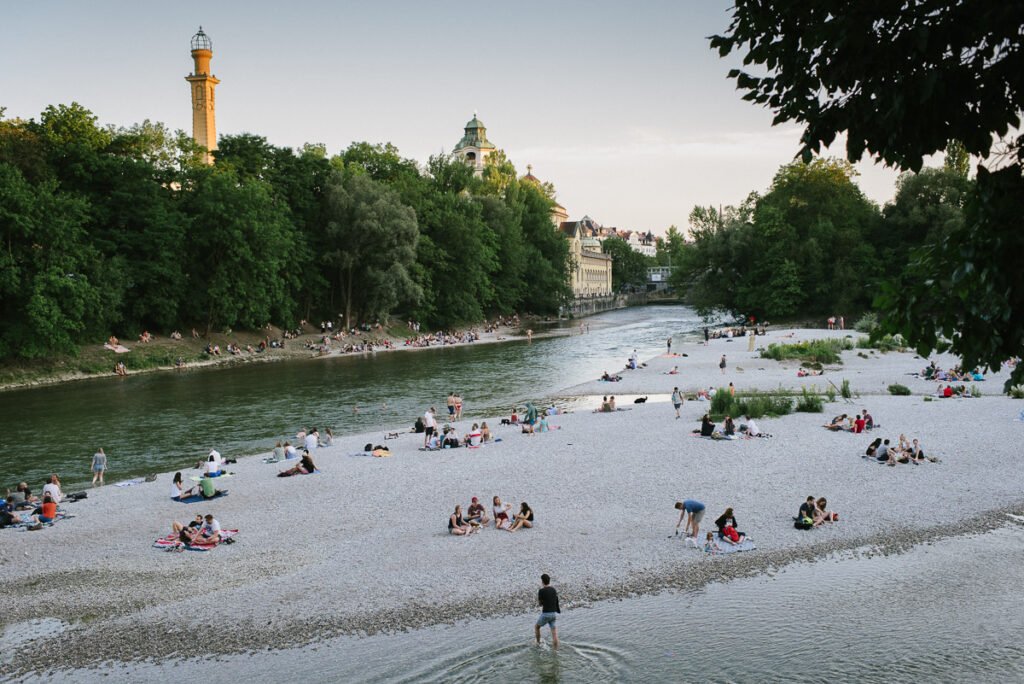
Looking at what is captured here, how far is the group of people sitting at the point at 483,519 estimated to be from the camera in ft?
60.8

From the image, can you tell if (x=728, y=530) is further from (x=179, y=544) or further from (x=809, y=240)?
(x=809, y=240)

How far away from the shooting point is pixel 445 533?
61.1ft

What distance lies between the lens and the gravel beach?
1452 centimetres

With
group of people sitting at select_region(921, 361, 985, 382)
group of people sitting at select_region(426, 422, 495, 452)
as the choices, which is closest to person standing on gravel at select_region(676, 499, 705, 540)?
group of people sitting at select_region(426, 422, 495, 452)

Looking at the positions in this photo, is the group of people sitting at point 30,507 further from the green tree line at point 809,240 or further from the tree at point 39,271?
the green tree line at point 809,240

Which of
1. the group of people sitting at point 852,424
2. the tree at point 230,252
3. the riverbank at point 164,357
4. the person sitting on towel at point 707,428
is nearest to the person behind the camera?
the group of people sitting at point 852,424

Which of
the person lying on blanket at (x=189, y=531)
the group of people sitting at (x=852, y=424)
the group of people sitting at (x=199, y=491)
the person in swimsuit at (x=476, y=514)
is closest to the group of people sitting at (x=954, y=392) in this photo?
the group of people sitting at (x=852, y=424)

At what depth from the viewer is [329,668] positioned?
12625 mm

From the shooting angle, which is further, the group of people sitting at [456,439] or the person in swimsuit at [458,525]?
the group of people sitting at [456,439]

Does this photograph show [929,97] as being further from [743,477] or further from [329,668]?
[743,477]

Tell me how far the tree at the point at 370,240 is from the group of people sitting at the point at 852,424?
5089cm

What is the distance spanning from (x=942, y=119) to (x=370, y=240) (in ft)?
229

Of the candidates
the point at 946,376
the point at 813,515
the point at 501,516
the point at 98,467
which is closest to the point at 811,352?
the point at 946,376

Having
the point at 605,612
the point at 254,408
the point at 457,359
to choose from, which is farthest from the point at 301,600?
the point at 457,359
